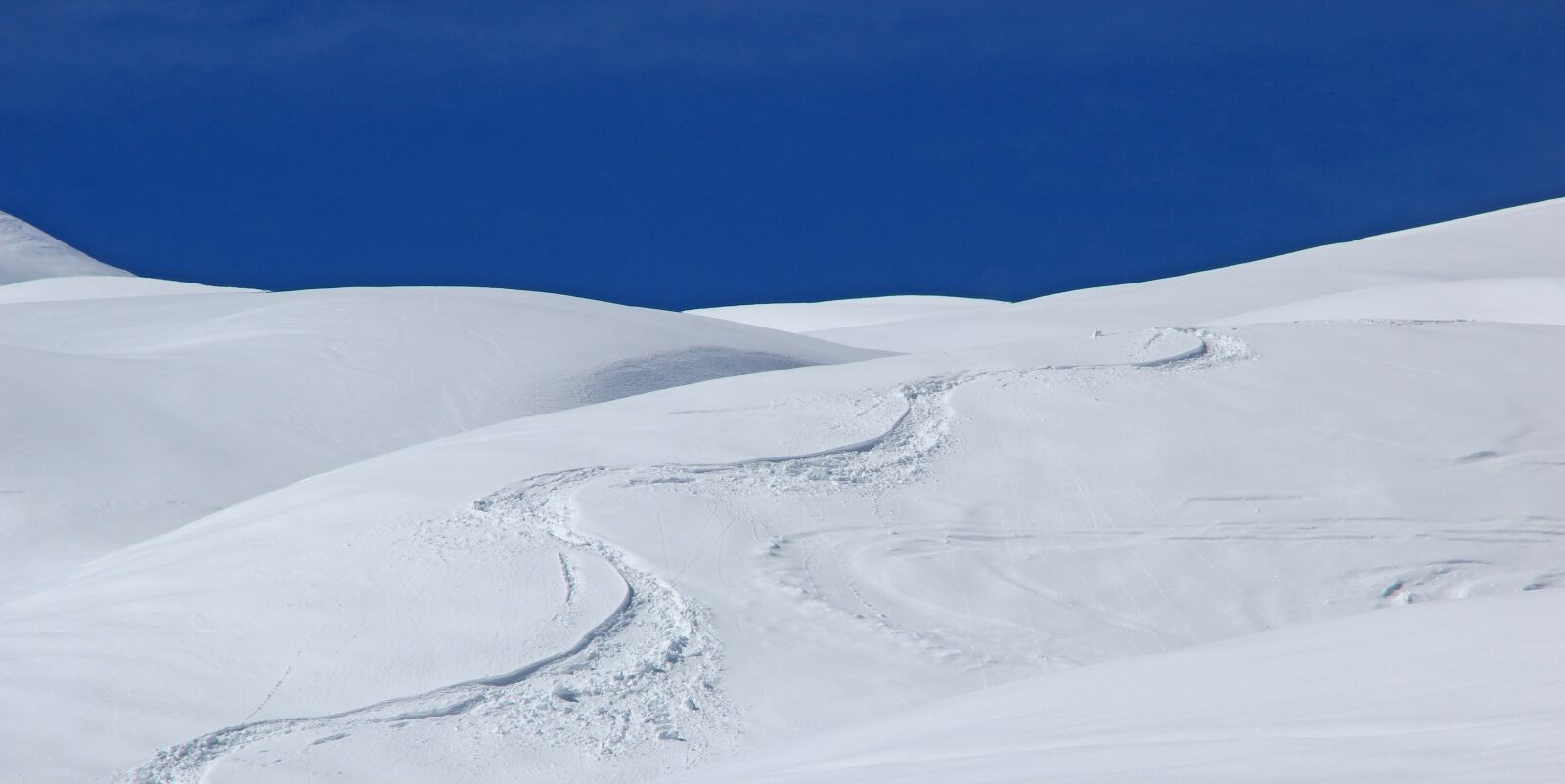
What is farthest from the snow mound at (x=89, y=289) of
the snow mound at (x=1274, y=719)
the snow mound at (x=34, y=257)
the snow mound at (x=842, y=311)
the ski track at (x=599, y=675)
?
the snow mound at (x=1274, y=719)

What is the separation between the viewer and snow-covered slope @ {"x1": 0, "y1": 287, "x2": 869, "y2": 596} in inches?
374

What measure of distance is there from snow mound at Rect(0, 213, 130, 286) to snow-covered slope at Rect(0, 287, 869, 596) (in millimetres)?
23443

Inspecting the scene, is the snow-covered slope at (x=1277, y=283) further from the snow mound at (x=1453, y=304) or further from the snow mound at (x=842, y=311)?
the snow mound at (x=842, y=311)

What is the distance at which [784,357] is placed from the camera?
14.2m

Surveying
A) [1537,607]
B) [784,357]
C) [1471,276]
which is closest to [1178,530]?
[1537,607]

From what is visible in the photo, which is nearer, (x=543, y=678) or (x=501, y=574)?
(x=543, y=678)

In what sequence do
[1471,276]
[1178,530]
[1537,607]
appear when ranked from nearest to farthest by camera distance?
[1537,607]
[1178,530]
[1471,276]

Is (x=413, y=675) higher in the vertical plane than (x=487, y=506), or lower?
lower

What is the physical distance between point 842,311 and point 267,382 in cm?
1653

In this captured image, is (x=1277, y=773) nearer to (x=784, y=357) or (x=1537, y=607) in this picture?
(x=1537, y=607)

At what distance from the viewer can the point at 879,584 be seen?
6047 mm

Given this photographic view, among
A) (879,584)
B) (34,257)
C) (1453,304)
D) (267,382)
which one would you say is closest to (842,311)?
(1453,304)

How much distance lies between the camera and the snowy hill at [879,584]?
3.44m

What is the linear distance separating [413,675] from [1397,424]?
542 centimetres
